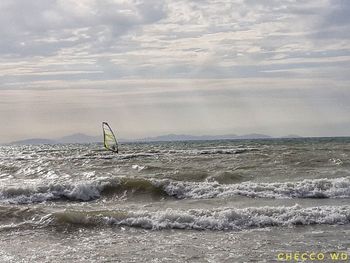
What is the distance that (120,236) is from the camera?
1175cm

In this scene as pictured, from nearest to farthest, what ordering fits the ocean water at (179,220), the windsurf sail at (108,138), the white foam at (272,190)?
the ocean water at (179,220)
the white foam at (272,190)
the windsurf sail at (108,138)

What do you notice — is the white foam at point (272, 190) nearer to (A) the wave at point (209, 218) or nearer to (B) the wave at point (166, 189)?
(B) the wave at point (166, 189)

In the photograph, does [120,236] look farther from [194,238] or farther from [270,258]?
[270,258]

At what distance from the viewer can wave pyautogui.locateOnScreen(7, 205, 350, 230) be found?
12547 millimetres

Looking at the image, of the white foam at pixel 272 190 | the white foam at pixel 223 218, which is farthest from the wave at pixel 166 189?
the white foam at pixel 223 218

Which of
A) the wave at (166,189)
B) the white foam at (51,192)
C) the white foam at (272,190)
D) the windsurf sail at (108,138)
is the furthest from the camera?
the windsurf sail at (108,138)

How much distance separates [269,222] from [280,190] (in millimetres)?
4995

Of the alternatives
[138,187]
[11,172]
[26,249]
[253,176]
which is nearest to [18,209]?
[26,249]

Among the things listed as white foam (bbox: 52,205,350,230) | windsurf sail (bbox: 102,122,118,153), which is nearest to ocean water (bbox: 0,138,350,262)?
white foam (bbox: 52,205,350,230)

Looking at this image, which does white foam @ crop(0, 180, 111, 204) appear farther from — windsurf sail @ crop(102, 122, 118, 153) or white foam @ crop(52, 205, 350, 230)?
windsurf sail @ crop(102, 122, 118, 153)

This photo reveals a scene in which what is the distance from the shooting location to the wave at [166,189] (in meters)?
17.3

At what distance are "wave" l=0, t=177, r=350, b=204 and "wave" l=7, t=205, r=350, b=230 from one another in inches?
146

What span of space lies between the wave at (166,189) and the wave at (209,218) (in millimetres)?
3700

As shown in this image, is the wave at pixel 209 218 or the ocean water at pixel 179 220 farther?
the wave at pixel 209 218
